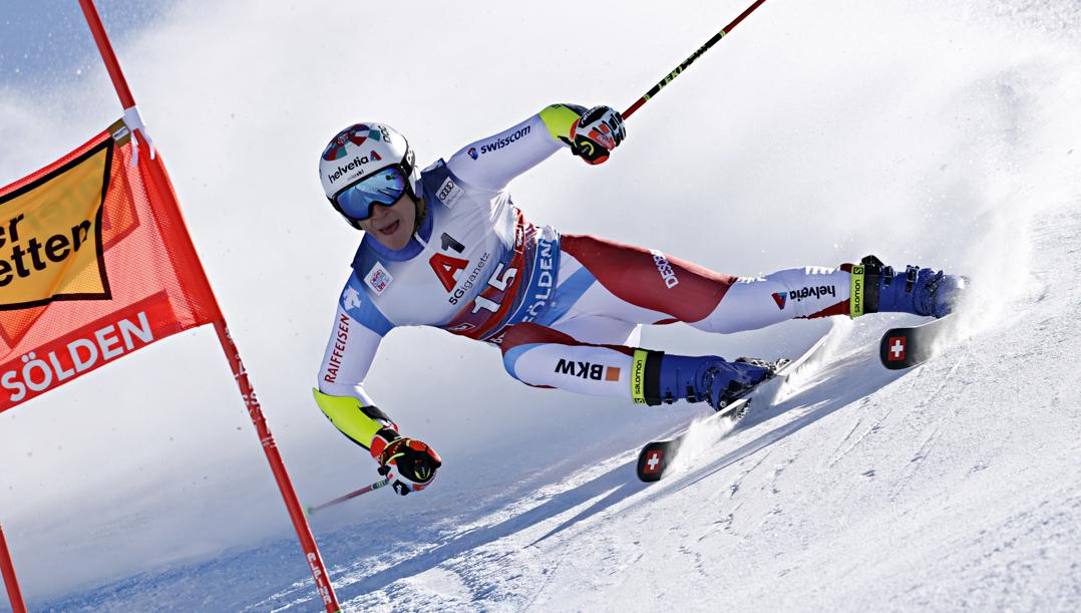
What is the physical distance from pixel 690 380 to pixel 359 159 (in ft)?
5.01

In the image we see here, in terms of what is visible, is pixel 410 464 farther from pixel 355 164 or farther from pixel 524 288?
pixel 355 164

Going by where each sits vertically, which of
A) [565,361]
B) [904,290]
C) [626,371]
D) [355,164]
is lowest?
[904,290]

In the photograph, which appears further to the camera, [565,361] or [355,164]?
[565,361]

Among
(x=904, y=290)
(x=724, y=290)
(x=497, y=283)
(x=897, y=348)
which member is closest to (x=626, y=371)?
(x=724, y=290)

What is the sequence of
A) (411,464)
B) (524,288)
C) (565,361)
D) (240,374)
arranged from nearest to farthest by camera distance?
(240,374)
(411,464)
(565,361)
(524,288)

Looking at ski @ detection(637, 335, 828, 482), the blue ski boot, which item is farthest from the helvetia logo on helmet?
ski @ detection(637, 335, 828, 482)

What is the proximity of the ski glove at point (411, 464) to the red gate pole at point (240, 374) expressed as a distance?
447 millimetres

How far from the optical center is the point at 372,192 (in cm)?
431

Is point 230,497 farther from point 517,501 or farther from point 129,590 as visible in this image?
point 517,501

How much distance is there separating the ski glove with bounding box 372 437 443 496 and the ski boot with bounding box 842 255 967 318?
1743 mm

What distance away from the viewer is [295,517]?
3705 mm

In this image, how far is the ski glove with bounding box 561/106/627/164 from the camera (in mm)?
4328

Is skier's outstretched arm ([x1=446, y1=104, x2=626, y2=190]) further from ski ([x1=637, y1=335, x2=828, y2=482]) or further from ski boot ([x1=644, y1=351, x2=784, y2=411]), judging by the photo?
ski ([x1=637, y1=335, x2=828, y2=482])

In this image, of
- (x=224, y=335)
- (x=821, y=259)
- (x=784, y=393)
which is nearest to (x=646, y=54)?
(x=821, y=259)
